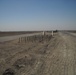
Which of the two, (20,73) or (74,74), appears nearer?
(74,74)

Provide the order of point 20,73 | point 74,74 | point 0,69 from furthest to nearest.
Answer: point 0,69 < point 20,73 < point 74,74

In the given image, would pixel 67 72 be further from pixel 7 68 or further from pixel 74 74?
pixel 7 68

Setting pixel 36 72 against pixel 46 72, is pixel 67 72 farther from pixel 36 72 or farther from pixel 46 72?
pixel 36 72

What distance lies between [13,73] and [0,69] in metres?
0.96

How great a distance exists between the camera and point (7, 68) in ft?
23.9

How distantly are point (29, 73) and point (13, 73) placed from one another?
812 millimetres

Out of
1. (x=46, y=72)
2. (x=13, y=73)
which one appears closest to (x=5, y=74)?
(x=13, y=73)

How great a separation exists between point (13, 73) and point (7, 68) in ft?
2.84

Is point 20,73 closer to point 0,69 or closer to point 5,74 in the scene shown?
point 5,74

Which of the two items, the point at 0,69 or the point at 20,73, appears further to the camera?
the point at 0,69

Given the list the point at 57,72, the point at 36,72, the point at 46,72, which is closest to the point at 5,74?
the point at 36,72

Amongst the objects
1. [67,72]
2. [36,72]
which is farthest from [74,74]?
[36,72]

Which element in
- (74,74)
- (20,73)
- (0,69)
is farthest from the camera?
(0,69)

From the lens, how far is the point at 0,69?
7.09 metres
